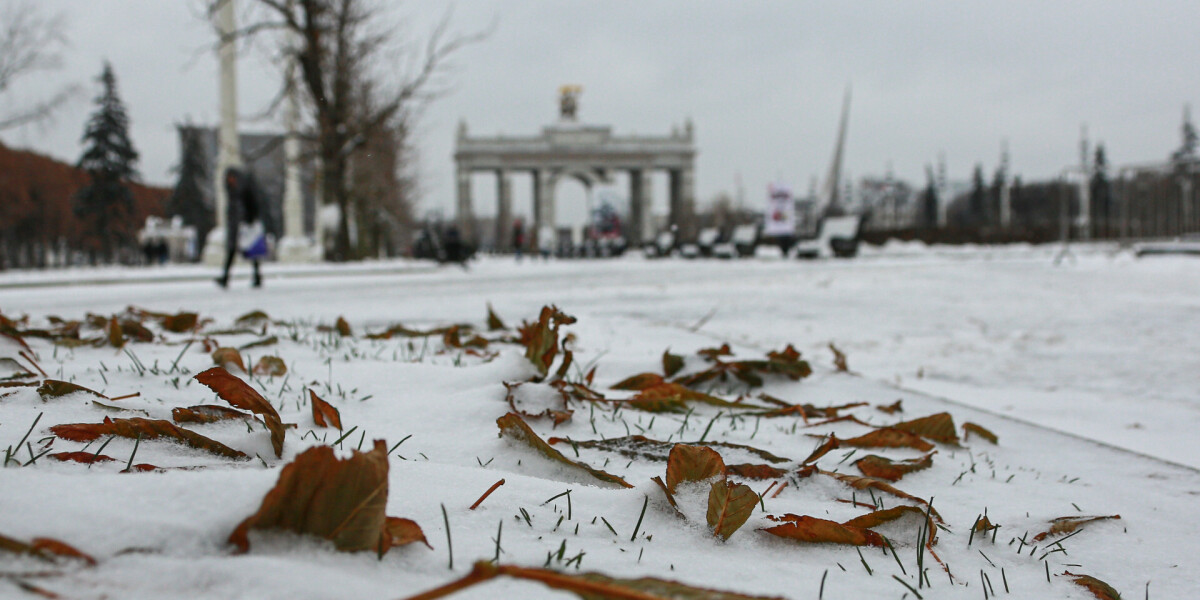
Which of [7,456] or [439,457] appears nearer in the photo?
[7,456]

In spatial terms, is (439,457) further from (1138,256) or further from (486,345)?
(1138,256)

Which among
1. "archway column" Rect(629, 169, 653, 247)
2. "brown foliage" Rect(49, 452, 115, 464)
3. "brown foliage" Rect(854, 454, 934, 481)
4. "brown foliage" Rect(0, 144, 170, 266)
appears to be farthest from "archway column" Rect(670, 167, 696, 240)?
"brown foliage" Rect(49, 452, 115, 464)

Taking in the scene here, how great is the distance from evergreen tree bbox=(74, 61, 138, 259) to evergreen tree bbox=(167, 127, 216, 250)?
10.8m

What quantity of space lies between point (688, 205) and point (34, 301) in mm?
57480

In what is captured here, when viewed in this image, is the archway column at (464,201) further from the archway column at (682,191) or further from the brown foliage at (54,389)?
the brown foliage at (54,389)

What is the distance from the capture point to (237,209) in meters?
10.4

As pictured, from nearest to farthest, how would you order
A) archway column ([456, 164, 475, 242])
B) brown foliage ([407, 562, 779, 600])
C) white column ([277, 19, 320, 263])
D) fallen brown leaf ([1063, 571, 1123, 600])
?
brown foliage ([407, 562, 779, 600]), fallen brown leaf ([1063, 571, 1123, 600]), white column ([277, 19, 320, 263]), archway column ([456, 164, 475, 242])

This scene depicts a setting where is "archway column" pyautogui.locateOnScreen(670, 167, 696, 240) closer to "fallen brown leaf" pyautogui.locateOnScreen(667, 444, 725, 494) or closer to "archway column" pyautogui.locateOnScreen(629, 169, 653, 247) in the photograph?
"archway column" pyautogui.locateOnScreen(629, 169, 653, 247)

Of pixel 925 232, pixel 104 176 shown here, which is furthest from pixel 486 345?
pixel 104 176

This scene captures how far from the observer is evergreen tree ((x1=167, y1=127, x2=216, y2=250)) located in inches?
2361

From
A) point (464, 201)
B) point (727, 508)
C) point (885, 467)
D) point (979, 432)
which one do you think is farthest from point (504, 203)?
point (727, 508)

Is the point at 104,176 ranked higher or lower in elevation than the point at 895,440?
higher

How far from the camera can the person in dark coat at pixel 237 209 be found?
1012cm

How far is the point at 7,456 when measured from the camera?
3.74ft
